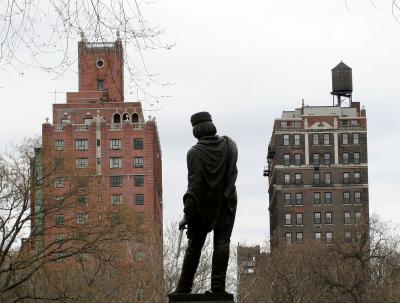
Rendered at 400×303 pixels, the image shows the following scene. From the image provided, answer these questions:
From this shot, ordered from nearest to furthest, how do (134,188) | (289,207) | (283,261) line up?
(283,261) < (134,188) < (289,207)

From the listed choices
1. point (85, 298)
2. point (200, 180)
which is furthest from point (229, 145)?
point (85, 298)

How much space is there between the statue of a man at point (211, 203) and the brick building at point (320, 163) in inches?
4995

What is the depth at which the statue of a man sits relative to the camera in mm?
14625

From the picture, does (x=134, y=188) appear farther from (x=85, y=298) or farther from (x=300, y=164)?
(x=85, y=298)

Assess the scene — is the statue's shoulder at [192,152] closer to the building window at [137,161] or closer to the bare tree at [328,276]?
the bare tree at [328,276]

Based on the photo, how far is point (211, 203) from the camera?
48.2 ft

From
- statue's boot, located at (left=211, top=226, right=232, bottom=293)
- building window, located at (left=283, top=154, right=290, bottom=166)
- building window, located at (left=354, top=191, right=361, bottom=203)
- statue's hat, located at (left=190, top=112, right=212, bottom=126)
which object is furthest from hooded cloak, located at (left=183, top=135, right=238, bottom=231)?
building window, located at (left=283, top=154, right=290, bottom=166)

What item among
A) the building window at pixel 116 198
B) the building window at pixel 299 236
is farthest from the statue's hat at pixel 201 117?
the building window at pixel 299 236

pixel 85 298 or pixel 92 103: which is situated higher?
pixel 92 103

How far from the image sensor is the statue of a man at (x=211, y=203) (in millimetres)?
14625

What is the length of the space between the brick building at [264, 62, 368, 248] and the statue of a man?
416 ft

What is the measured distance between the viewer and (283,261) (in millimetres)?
77875

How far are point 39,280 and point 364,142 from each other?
339 feet

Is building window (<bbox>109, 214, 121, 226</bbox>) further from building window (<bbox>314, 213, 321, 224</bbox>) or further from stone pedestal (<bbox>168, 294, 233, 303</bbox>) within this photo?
building window (<bbox>314, 213, 321, 224</bbox>)
